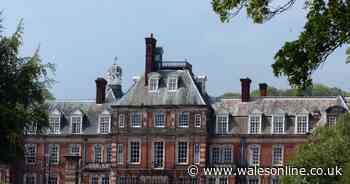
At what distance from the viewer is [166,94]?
71.0m

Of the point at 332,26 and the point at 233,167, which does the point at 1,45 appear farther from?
the point at 233,167

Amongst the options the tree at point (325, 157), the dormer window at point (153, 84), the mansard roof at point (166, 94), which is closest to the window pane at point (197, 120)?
the mansard roof at point (166, 94)

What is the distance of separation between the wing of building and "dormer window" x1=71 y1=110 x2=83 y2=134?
7.75ft

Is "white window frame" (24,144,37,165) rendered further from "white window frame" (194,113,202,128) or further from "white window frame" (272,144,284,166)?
"white window frame" (272,144,284,166)

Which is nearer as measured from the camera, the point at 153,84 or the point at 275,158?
the point at 275,158

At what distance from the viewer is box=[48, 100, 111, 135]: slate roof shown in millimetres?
74500

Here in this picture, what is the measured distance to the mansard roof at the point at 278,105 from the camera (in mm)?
71125

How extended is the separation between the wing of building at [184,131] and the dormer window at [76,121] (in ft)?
7.75

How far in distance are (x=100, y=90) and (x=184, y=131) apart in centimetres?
897

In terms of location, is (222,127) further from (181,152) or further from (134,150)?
(134,150)

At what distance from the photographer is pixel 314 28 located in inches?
624

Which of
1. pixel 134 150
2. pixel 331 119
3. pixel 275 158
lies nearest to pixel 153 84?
pixel 134 150

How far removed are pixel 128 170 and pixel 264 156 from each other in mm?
10073

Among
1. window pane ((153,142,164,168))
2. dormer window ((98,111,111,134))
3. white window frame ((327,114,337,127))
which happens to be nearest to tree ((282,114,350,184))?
white window frame ((327,114,337,127))
